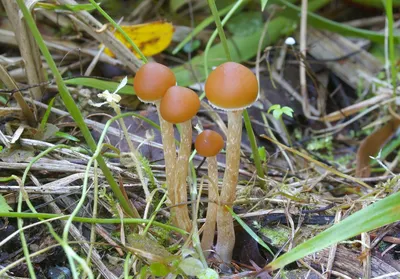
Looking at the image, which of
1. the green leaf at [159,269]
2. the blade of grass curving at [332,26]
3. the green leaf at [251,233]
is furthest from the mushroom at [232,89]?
the blade of grass curving at [332,26]

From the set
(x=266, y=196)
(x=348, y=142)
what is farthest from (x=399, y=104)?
(x=266, y=196)

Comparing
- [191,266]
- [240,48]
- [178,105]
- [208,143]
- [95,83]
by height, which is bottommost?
[240,48]

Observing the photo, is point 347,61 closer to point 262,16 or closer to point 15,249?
point 262,16

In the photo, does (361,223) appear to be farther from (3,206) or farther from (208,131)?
(3,206)

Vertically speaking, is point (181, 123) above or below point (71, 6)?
below

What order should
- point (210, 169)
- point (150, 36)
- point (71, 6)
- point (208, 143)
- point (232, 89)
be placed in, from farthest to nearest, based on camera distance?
point (150, 36), point (71, 6), point (210, 169), point (208, 143), point (232, 89)

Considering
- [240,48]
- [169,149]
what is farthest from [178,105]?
[240,48]

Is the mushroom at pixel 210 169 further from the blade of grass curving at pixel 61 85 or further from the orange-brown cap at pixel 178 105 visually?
the blade of grass curving at pixel 61 85
